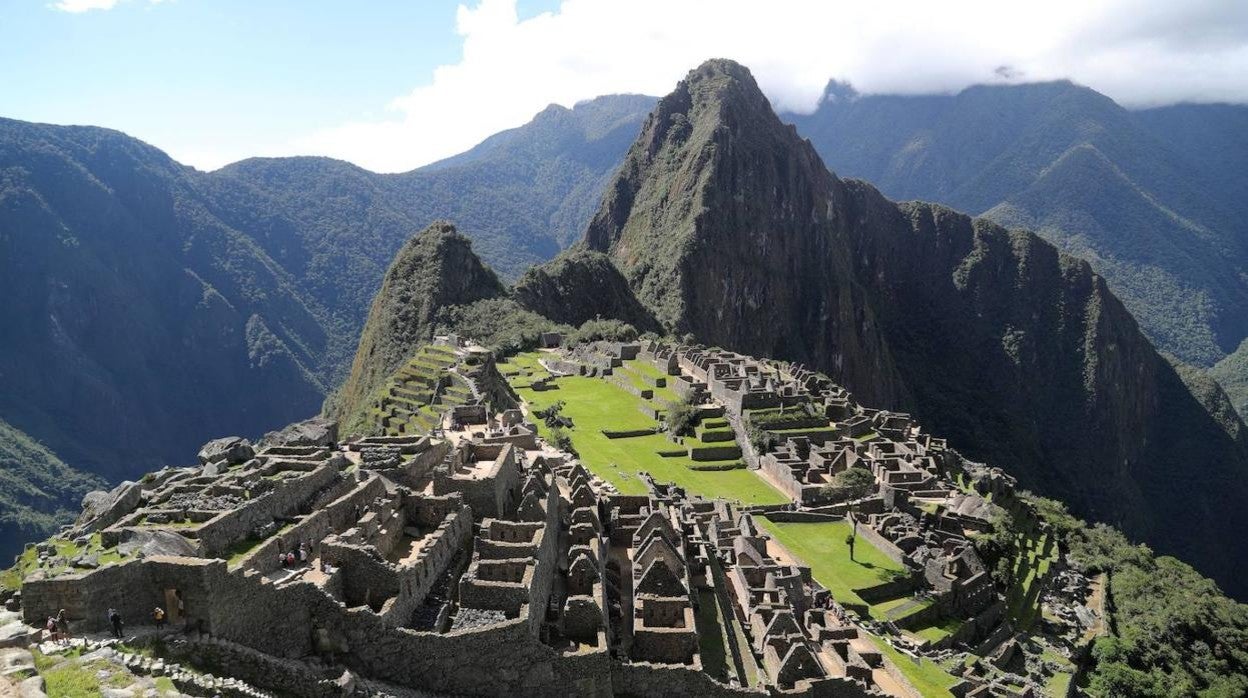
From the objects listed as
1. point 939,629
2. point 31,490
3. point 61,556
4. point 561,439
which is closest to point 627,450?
point 561,439

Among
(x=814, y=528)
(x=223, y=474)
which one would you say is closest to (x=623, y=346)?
(x=814, y=528)

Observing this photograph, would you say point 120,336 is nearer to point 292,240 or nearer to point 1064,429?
point 292,240

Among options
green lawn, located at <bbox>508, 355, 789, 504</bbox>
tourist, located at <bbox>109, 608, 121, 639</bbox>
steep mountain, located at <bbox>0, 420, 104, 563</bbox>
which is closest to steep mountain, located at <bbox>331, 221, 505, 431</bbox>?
steep mountain, located at <bbox>0, 420, 104, 563</bbox>

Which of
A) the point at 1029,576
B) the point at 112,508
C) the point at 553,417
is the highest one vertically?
the point at 112,508

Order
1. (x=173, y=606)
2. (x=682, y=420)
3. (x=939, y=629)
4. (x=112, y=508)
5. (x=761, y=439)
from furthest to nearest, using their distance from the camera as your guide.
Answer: (x=682, y=420)
(x=761, y=439)
(x=939, y=629)
(x=112, y=508)
(x=173, y=606)

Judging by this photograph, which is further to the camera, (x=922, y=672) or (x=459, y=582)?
(x=922, y=672)

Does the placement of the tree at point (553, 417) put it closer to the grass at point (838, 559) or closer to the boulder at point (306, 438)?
the grass at point (838, 559)

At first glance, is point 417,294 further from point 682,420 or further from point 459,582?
point 459,582
